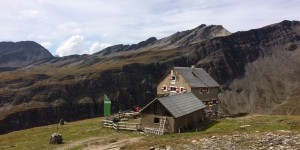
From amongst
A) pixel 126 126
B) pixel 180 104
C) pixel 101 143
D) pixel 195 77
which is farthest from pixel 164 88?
pixel 101 143

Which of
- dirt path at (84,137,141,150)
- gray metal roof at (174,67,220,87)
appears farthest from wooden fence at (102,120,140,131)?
gray metal roof at (174,67,220,87)

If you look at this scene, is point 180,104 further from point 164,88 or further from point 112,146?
point 164,88

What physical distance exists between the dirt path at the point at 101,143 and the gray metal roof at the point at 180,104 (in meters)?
7.91

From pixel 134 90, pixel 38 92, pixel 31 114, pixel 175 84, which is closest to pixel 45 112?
pixel 31 114

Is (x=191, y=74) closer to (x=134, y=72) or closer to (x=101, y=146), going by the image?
(x=101, y=146)

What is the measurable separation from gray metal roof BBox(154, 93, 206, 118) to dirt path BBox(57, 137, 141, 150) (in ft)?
26.0

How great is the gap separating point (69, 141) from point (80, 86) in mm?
126502

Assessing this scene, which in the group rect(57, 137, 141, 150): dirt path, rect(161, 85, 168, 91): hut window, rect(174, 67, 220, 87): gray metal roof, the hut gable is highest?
rect(174, 67, 220, 87): gray metal roof

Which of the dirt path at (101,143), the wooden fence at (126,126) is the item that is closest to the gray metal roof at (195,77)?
the wooden fence at (126,126)

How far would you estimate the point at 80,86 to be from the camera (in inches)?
6752

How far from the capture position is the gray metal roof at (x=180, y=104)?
49875 mm

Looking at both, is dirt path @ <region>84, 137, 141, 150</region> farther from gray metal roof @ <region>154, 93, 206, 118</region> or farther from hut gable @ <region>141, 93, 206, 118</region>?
gray metal roof @ <region>154, 93, 206, 118</region>

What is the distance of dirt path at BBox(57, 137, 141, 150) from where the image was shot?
3986cm

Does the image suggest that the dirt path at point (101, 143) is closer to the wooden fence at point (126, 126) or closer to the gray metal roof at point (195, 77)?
the wooden fence at point (126, 126)
